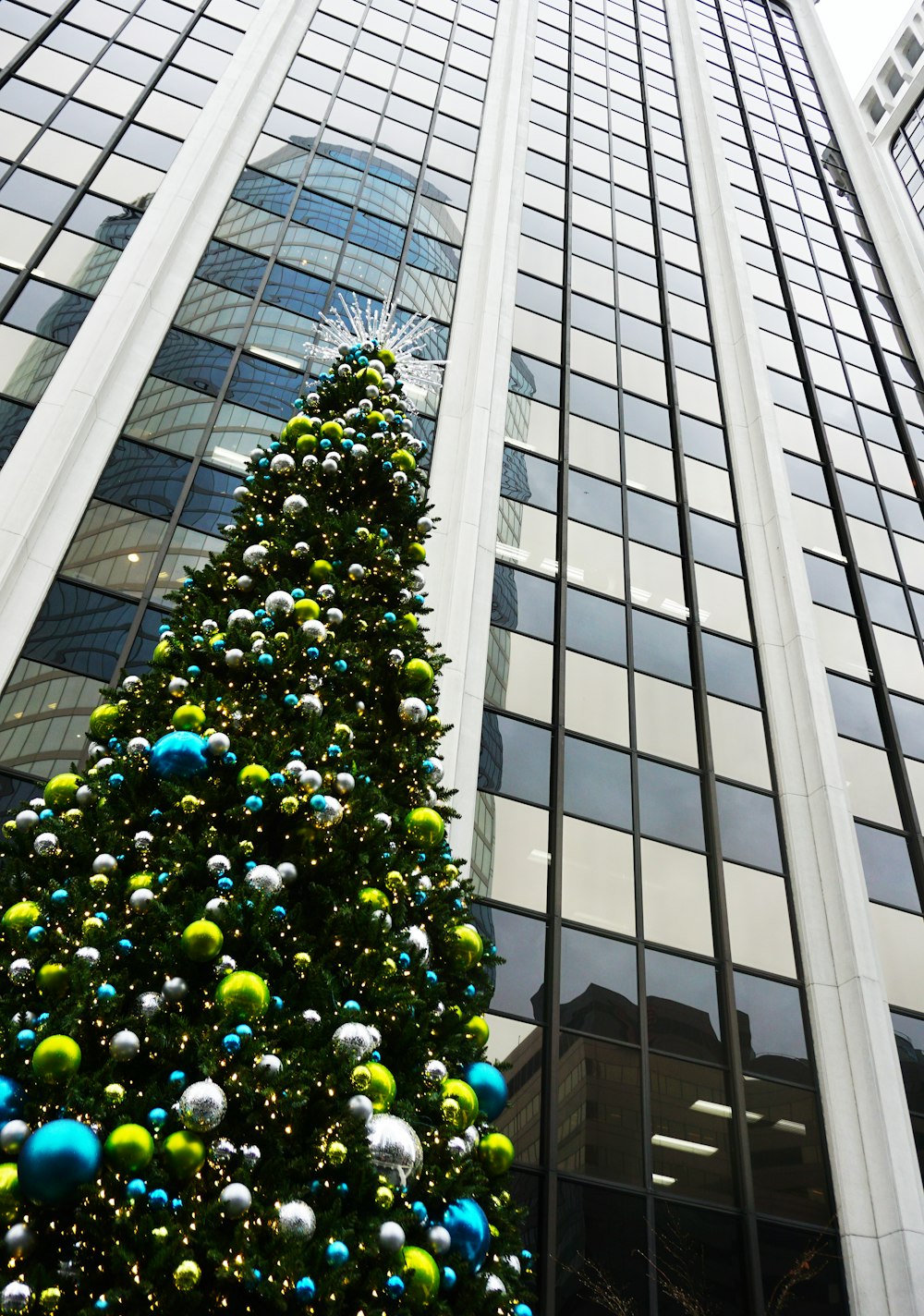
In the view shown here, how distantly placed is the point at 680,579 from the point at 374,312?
6354 mm

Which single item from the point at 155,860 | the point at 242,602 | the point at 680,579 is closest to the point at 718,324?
the point at 680,579

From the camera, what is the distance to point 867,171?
2692cm

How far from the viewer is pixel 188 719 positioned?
475 centimetres

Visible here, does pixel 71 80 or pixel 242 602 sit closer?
pixel 242 602

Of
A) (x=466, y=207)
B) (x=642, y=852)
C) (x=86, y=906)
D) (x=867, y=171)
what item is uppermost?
(x=867, y=171)

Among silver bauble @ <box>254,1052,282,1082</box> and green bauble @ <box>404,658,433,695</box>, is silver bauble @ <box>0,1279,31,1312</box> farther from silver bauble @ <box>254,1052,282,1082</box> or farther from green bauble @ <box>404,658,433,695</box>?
green bauble @ <box>404,658,433,695</box>

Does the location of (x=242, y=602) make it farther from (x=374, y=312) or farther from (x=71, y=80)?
(x=71, y=80)

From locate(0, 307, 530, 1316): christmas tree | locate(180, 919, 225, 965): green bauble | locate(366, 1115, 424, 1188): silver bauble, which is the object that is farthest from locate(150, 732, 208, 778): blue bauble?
locate(366, 1115, 424, 1188): silver bauble

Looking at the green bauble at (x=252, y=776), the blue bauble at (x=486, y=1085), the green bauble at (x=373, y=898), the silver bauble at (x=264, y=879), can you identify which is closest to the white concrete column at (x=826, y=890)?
the blue bauble at (x=486, y=1085)

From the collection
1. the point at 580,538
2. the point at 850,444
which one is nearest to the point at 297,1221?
the point at 580,538

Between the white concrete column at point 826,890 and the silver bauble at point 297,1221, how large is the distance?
839 centimetres

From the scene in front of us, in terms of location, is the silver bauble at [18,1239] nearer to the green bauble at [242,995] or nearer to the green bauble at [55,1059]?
the green bauble at [55,1059]

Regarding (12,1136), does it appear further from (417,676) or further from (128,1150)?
(417,676)

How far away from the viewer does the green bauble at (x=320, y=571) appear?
5.92 m
